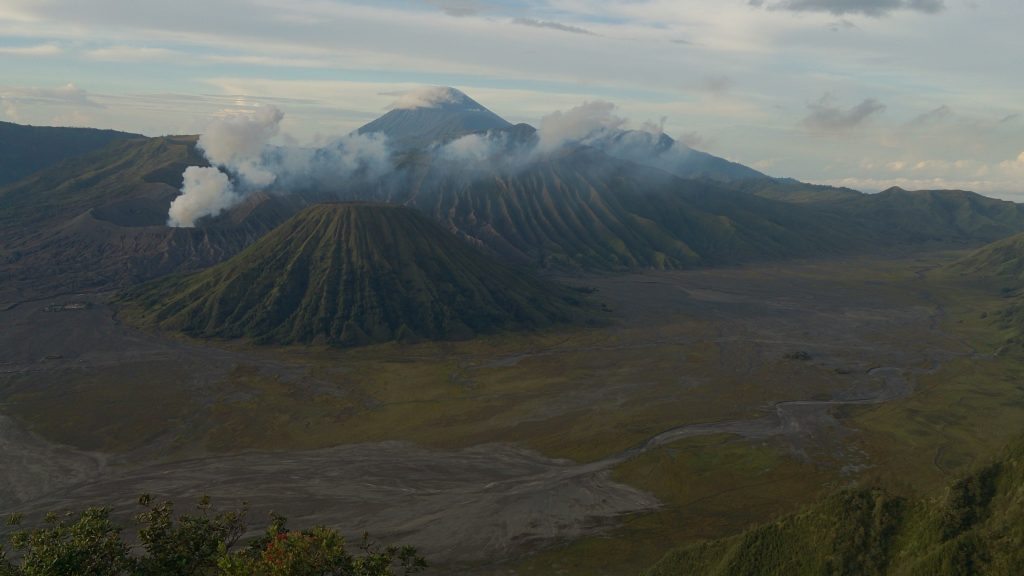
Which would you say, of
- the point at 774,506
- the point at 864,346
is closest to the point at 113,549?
the point at 774,506

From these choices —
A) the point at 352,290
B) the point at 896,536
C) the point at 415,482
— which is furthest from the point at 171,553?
the point at 352,290

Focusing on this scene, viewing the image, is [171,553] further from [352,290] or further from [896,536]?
[352,290]


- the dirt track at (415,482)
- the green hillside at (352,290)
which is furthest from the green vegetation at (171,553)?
the green hillside at (352,290)

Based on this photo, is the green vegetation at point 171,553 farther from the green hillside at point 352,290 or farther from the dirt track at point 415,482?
the green hillside at point 352,290

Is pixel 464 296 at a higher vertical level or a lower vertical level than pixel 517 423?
higher

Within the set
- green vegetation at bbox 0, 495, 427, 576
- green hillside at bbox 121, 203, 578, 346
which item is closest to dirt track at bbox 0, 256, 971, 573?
green hillside at bbox 121, 203, 578, 346

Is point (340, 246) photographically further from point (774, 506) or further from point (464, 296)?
point (774, 506)
